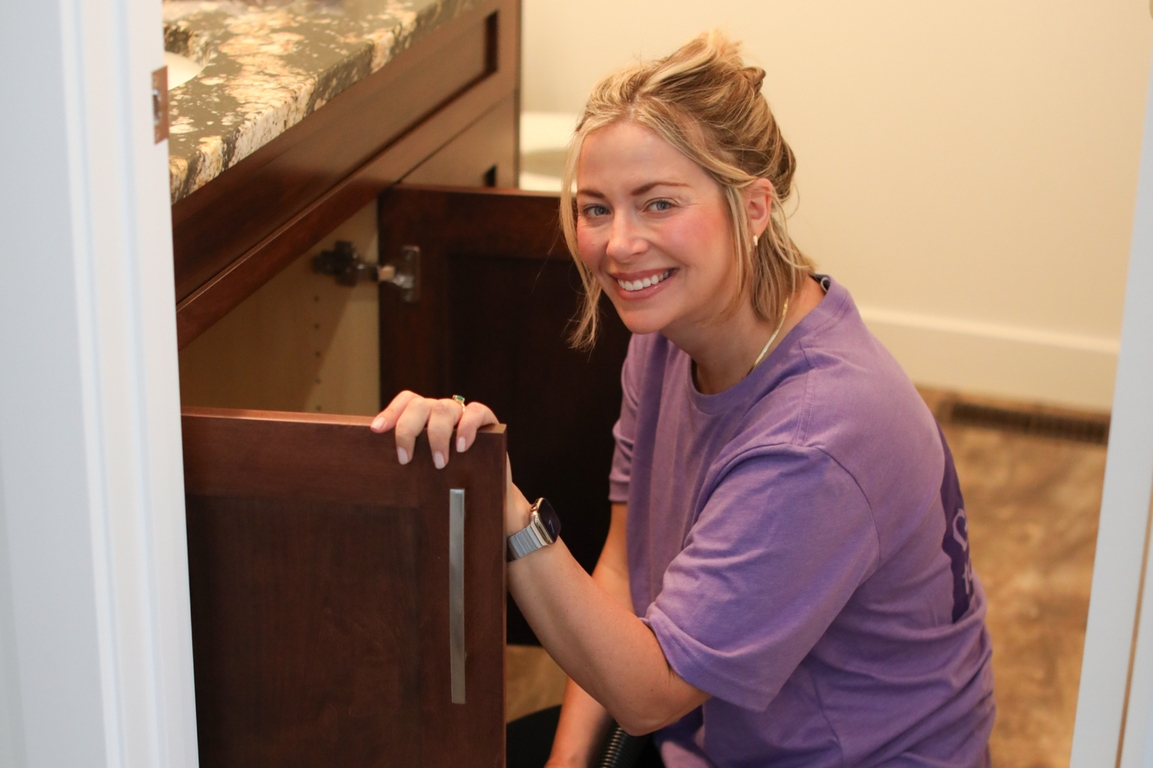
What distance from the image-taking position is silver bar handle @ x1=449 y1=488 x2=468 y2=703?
823 millimetres

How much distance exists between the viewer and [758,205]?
1.14m

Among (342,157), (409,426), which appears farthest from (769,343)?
(342,157)

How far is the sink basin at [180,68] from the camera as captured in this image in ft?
4.55

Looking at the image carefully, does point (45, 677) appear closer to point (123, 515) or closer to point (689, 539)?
point (123, 515)

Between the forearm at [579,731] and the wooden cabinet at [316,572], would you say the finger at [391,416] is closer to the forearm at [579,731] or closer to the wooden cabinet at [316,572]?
the wooden cabinet at [316,572]

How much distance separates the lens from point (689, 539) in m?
1.07

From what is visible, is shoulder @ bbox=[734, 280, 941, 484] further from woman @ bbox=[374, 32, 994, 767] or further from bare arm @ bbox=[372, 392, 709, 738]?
bare arm @ bbox=[372, 392, 709, 738]

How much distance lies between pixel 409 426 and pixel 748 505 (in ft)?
1.05

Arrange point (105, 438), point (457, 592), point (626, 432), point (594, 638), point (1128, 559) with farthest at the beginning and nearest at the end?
point (626, 432)
point (594, 638)
point (457, 592)
point (105, 438)
point (1128, 559)

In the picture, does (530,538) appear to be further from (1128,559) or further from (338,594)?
(1128,559)

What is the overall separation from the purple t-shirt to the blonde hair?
0.07 meters

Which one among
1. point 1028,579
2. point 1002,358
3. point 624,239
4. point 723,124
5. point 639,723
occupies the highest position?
point 723,124

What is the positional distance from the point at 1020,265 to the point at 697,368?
1.79 meters

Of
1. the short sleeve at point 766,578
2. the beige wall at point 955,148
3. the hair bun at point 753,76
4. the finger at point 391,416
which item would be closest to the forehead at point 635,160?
the hair bun at point 753,76
